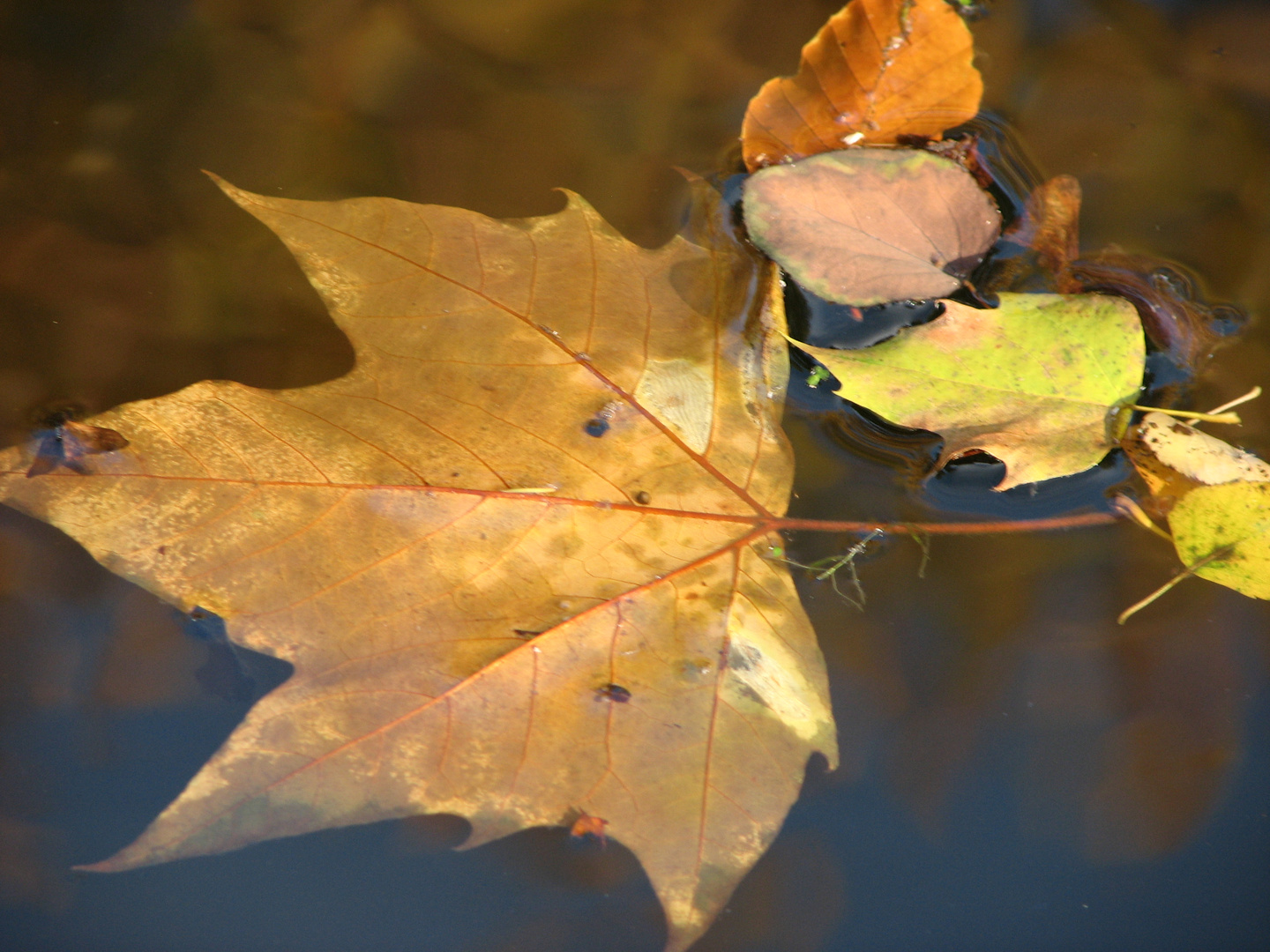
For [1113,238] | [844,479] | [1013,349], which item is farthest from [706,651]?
[1113,238]

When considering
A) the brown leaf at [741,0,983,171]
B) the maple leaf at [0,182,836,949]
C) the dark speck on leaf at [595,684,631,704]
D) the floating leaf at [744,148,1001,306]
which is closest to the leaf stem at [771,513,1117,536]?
the maple leaf at [0,182,836,949]

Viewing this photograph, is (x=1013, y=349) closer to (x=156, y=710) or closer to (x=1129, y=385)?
(x=1129, y=385)

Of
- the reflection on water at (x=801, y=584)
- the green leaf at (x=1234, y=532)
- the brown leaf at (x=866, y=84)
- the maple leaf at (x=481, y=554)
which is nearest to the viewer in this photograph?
the maple leaf at (x=481, y=554)

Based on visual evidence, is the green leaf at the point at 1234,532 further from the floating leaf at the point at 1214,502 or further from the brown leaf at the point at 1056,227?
the brown leaf at the point at 1056,227

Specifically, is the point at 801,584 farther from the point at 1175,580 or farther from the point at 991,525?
the point at 1175,580

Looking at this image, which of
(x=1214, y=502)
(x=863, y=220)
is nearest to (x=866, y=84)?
(x=863, y=220)

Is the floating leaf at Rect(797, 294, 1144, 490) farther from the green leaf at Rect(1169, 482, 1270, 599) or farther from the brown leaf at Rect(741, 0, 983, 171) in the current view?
the brown leaf at Rect(741, 0, 983, 171)

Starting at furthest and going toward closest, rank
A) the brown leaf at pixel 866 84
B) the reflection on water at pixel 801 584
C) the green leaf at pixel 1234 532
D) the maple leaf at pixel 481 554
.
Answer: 1. the brown leaf at pixel 866 84
2. the reflection on water at pixel 801 584
3. the green leaf at pixel 1234 532
4. the maple leaf at pixel 481 554

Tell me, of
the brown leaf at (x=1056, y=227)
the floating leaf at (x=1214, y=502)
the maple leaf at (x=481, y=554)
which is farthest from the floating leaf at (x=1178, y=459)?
the maple leaf at (x=481, y=554)

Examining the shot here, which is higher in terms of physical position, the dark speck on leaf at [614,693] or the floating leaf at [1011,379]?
the floating leaf at [1011,379]
